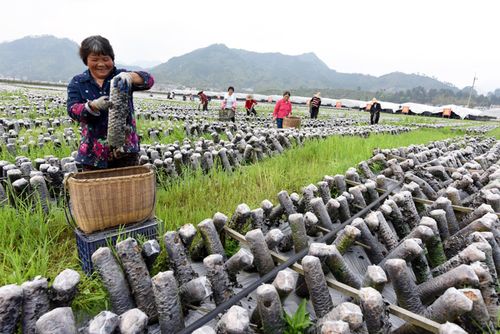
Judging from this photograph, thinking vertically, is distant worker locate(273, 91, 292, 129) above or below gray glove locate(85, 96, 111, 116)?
below

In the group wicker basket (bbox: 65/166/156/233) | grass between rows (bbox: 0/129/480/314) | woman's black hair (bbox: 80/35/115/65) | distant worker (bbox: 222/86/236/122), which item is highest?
woman's black hair (bbox: 80/35/115/65)

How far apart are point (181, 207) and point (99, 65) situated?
5.11ft

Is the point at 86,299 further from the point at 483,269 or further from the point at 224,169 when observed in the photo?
the point at 224,169

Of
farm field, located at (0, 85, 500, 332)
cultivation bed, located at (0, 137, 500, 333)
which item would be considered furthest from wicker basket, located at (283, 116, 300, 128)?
A: cultivation bed, located at (0, 137, 500, 333)

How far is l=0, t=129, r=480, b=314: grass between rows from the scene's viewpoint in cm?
220

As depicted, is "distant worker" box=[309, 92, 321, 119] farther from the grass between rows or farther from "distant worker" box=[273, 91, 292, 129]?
the grass between rows

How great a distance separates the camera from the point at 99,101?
2.49 m

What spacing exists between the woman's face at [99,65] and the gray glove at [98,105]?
0.35 meters

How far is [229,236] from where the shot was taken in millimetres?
2785

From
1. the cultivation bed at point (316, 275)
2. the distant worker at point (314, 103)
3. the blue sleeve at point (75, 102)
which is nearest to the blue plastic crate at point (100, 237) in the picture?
the cultivation bed at point (316, 275)

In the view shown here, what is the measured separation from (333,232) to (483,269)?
3.70ft

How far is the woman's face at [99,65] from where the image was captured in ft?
8.78

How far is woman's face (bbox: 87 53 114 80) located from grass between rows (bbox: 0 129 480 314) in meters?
1.27

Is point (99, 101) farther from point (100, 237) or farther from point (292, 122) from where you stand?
point (292, 122)
